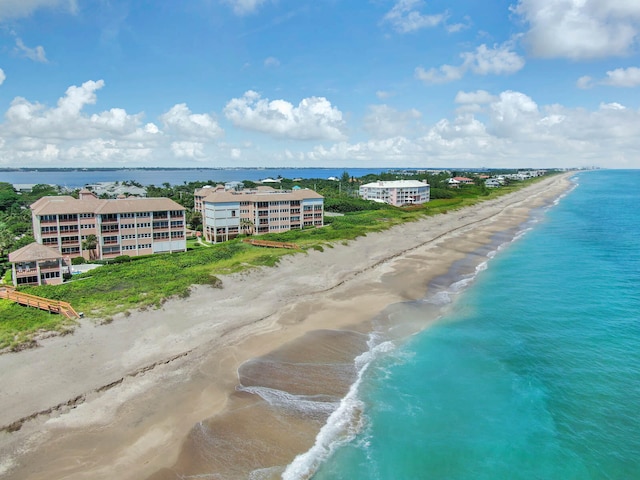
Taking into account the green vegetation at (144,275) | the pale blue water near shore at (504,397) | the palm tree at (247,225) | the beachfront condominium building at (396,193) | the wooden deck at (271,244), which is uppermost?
the beachfront condominium building at (396,193)

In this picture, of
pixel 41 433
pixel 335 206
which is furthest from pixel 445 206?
pixel 41 433

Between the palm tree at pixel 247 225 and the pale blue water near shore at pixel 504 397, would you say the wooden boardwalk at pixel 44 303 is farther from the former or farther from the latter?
the palm tree at pixel 247 225

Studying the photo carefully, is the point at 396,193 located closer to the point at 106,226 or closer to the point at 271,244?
the point at 271,244

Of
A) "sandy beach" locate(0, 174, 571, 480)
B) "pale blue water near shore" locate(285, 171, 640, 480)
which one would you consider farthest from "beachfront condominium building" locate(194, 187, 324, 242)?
"pale blue water near shore" locate(285, 171, 640, 480)

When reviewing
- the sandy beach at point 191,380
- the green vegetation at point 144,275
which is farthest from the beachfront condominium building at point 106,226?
the sandy beach at point 191,380

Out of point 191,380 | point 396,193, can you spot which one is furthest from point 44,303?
point 396,193

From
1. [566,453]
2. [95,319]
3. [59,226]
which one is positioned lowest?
[566,453]

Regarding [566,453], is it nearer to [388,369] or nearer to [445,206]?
[388,369]
